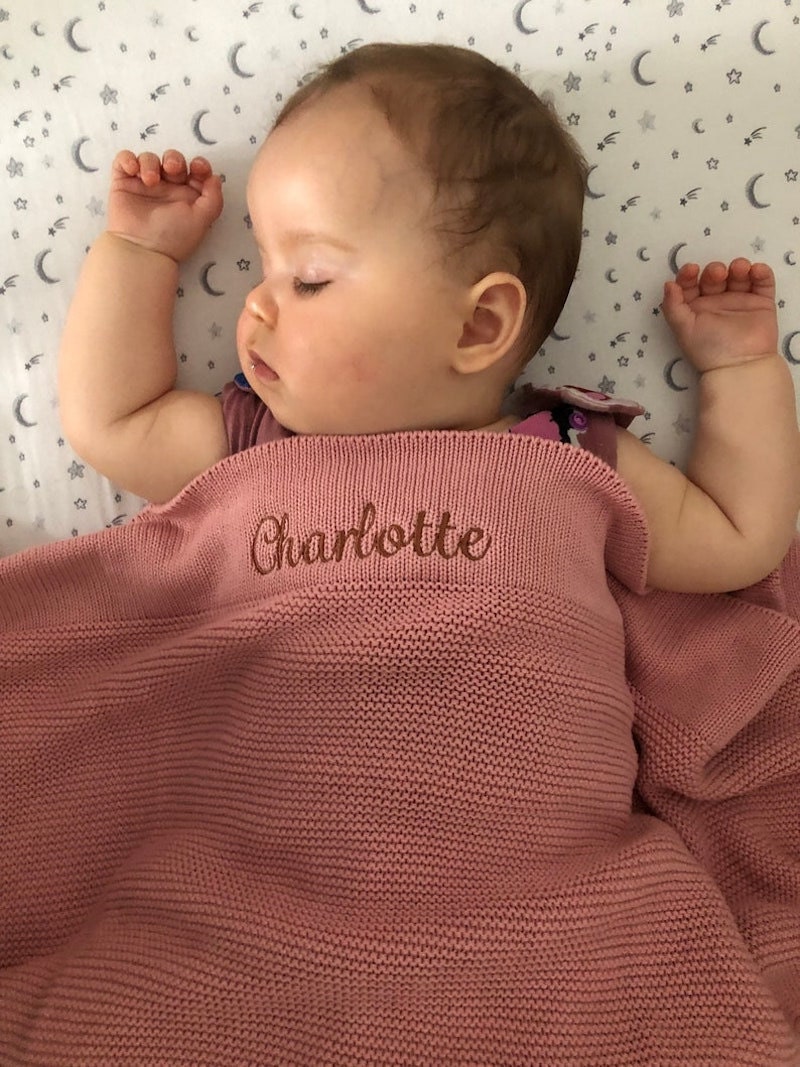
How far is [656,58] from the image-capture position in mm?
1082

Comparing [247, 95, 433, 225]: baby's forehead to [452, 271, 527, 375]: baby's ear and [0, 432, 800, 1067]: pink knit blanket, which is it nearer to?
[452, 271, 527, 375]: baby's ear

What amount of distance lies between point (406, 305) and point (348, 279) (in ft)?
0.21

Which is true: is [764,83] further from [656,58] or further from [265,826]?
[265,826]

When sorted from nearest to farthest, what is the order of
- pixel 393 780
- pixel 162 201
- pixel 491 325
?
pixel 393 780
pixel 491 325
pixel 162 201

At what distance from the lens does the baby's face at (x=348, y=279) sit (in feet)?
2.86

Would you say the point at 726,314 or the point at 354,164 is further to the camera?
the point at 726,314

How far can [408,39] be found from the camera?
108 centimetres

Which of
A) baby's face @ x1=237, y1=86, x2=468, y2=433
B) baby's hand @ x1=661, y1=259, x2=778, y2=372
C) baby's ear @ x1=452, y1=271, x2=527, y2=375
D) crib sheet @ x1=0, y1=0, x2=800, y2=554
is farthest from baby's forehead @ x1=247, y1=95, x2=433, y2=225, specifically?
baby's hand @ x1=661, y1=259, x2=778, y2=372

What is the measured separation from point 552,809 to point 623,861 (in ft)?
0.27

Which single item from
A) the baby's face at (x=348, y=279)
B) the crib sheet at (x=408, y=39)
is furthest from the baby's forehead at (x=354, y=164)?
the crib sheet at (x=408, y=39)

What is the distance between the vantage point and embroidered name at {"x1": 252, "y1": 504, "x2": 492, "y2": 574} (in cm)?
89

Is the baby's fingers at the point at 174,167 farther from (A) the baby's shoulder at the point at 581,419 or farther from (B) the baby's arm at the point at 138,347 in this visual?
(A) the baby's shoulder at the point at 581,419

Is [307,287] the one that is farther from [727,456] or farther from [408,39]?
[727,456]

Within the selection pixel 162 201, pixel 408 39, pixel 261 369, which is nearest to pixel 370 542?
pixel 261 369
